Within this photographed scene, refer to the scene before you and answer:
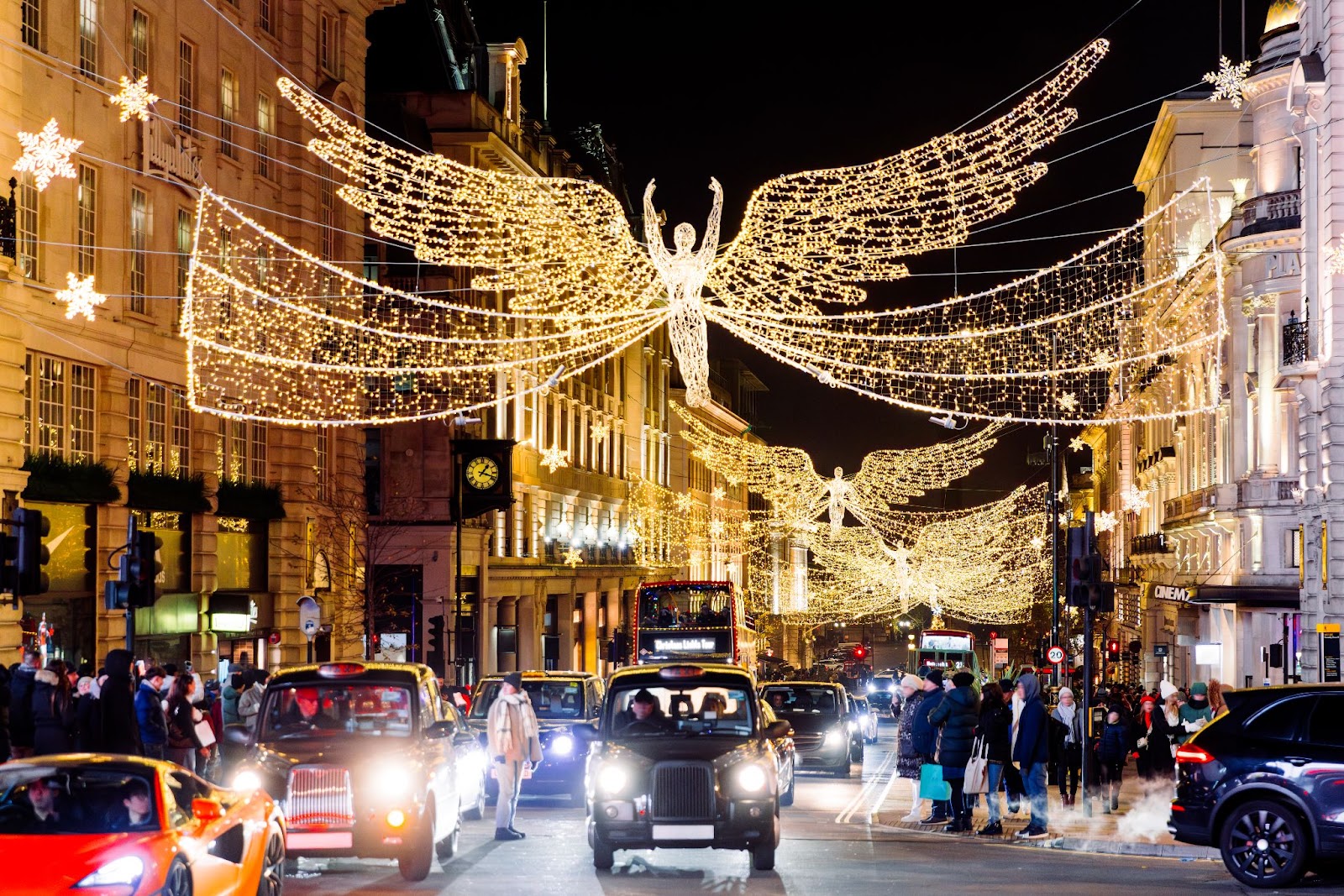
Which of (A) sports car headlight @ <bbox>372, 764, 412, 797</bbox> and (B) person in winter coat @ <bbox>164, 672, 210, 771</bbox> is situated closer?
(A) sports car headlight @ <bbox>372, 764, 412, 797</bbox>

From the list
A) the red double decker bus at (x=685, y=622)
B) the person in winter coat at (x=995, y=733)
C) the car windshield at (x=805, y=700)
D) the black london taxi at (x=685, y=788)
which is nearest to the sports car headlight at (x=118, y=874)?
the black london taxi at (x=685, y=788)

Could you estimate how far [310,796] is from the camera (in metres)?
15.1

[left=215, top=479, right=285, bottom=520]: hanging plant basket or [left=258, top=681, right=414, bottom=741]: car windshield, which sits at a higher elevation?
[left=215, top=479, right=285, bottom=520]: hanging plant basket

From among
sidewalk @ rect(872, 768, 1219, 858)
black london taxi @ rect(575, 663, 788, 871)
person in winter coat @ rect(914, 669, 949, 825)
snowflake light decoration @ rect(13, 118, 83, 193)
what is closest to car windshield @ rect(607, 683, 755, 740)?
black london taxi @ rect(575, 663, 788, 871)

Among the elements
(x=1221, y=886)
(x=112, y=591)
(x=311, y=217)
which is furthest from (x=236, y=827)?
(x=311, y=217)

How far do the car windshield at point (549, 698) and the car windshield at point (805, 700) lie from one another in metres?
6.58

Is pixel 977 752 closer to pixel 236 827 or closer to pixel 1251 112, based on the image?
pixel 236 827

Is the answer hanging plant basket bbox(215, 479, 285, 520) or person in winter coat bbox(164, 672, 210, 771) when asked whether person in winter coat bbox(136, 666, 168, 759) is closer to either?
person in winter coat bbox(164, 672, 210, 771)

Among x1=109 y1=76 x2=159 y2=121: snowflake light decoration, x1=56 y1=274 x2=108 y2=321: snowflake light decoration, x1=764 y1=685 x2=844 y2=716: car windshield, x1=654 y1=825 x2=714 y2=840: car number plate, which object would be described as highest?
x1=109 y1=76 x2=159 y2=121: snowflake light decoration

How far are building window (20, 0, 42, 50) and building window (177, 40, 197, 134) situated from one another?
5.57 metres

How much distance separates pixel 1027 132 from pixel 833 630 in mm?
134495

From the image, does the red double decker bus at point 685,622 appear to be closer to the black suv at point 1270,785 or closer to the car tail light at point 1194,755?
the car tail light at point 1194,755

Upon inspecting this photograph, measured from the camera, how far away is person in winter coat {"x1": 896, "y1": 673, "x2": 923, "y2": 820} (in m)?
21.8

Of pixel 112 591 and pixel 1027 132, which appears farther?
pixel 112 591
